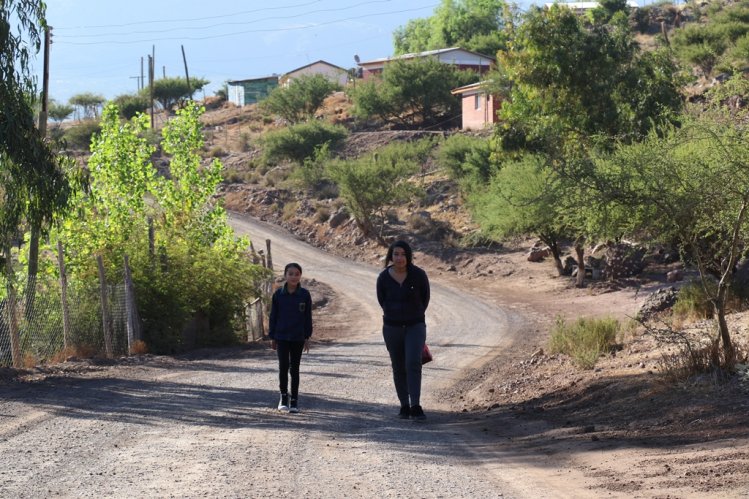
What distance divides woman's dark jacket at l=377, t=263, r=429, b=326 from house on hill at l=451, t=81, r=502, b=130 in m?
57.9

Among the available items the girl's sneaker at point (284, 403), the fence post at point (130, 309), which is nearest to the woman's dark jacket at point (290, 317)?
the girl's sneaker at point (284, 403)

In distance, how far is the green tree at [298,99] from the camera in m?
90.8

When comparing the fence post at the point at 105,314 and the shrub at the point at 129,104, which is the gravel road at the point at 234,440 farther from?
the shrub at the point at 129,104

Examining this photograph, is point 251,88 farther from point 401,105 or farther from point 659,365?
point 659,365

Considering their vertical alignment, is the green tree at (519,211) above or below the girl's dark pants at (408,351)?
above

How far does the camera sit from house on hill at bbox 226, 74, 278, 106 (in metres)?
117

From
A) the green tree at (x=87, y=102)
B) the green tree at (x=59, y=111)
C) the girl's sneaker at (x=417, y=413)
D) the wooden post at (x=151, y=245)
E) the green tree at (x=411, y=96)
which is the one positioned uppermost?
the green tree at (x=87, y=102)

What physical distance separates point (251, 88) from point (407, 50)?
3473 cm

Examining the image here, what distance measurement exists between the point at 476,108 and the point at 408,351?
6322cm

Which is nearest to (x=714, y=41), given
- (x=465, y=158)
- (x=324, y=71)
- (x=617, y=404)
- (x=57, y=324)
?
(x=465, y=158)

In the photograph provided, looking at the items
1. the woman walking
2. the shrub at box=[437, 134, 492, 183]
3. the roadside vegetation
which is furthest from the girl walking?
the shrub at box=[437, 134, 492, 183]

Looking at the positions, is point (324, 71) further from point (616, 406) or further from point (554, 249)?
point (616, 406)

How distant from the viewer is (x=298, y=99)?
90750mm

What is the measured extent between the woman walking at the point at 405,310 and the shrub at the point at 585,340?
506cm
